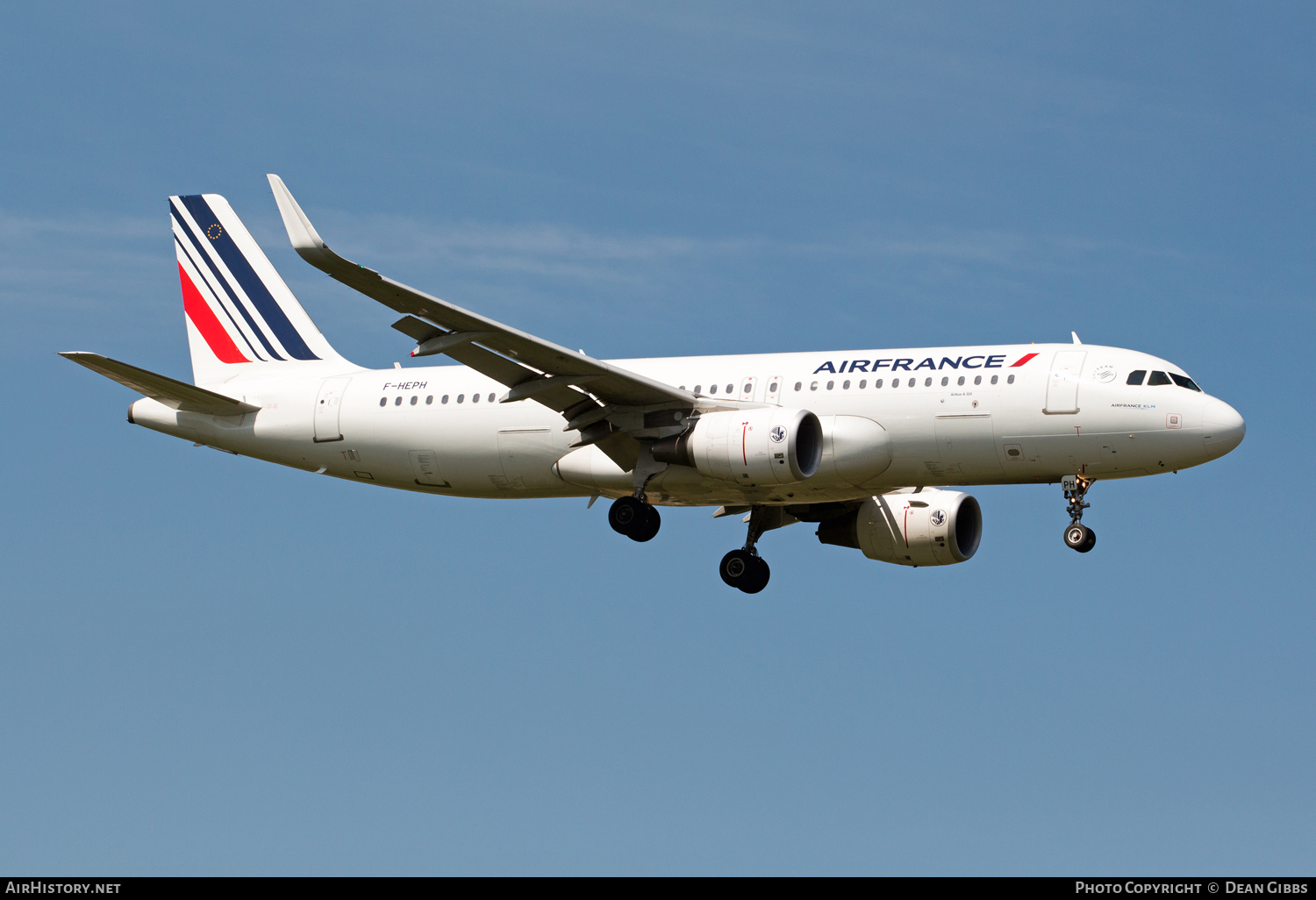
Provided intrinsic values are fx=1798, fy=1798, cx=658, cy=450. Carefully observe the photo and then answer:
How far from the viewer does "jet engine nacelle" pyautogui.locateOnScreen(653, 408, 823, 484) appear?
37.7 meters

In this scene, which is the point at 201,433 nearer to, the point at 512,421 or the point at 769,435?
the point at 512,421

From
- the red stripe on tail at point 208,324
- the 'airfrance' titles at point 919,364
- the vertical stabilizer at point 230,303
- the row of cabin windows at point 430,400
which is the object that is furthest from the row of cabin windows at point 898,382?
the red stripe on tail at point 208,324

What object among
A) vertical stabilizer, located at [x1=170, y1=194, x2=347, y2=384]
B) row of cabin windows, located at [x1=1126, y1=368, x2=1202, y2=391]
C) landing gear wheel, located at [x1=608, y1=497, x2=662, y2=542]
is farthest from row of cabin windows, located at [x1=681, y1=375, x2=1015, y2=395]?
vertical stabilizer, located at [x1=170, y1=194, x2=347, y2=384]

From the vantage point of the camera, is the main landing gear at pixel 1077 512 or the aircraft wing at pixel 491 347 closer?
the aircraft wing at pixel 491 347

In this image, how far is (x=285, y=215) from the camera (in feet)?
107

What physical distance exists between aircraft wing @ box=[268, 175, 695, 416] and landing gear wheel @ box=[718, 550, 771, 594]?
6.06 meters

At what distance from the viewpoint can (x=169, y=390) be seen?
4322cm

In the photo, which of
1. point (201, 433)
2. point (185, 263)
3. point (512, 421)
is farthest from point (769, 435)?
point (185, 263)

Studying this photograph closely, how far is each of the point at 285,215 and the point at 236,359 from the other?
1454 cm

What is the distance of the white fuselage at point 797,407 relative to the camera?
37594mm

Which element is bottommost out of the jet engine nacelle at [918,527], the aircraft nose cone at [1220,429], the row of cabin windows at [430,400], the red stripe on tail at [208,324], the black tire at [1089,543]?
the black tire at [1089,543]

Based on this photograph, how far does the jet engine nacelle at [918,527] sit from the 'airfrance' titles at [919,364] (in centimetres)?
542

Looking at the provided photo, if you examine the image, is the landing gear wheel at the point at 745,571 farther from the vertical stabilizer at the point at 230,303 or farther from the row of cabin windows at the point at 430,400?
the vertical stabilizer at the point at 230,303
